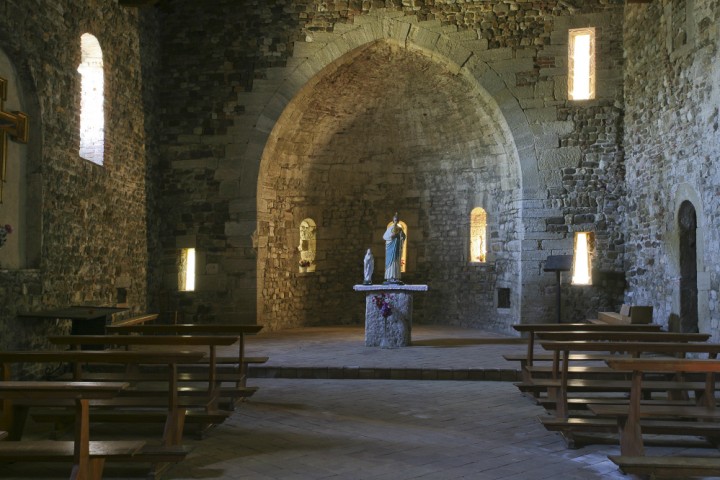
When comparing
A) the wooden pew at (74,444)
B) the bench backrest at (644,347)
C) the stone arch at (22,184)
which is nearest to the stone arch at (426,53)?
the stone arch at (22,184)

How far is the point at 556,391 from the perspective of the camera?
21.2ft

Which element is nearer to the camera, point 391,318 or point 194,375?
point 194,375

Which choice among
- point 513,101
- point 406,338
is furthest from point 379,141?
point 406,338

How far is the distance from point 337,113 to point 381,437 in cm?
1025

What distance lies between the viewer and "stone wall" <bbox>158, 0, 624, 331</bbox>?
13.3 m

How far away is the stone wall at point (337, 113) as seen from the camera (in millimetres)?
13289

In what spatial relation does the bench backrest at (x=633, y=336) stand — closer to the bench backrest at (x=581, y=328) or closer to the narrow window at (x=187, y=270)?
the bench backrest at (x=581, y=328)

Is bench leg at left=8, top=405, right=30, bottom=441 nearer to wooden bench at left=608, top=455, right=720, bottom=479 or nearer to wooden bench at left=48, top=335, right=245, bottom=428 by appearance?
wooden bench at left=48, top=335, right=245, bottom=428

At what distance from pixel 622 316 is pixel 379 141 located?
678 centimetres

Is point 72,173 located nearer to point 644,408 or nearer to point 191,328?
point 191,328

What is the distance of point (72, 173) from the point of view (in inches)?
406

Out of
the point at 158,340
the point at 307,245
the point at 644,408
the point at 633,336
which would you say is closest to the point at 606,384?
the point at 644,408

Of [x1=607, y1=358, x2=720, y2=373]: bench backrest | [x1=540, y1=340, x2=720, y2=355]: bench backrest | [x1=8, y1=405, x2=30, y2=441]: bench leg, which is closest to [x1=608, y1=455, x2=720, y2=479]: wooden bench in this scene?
[x1=607, y1=358, x2=720, y2=373]: bench backrest

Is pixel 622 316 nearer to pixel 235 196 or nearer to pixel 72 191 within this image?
pixel 235 196
